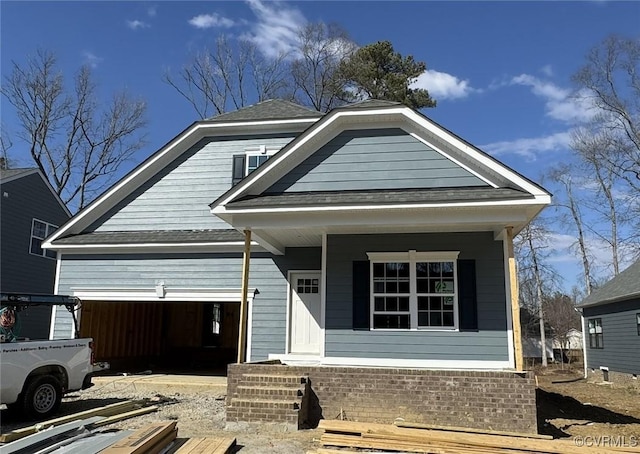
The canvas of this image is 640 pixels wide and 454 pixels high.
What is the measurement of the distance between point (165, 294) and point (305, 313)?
365cm

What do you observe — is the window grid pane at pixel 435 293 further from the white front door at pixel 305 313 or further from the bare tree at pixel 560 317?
the bare tree at pixel 560 317

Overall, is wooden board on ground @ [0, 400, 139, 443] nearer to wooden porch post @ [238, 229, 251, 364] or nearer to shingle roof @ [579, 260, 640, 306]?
wooden porch post @ [238, 229, 251, 364]

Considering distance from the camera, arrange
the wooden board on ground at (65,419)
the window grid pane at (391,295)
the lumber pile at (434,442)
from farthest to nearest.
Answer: the window grid pane at (391,295) < the wooden board on ground at (65,419) < the lumber pile at (434,442)

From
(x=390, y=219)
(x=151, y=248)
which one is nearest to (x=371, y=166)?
(x=390, y=219)

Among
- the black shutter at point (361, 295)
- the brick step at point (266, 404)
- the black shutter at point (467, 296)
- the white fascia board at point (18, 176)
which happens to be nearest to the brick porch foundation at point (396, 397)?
the brick step at point (266, 404)

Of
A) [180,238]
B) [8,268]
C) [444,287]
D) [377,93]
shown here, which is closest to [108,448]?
[444,287]

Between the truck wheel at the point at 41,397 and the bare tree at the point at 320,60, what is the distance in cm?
2481

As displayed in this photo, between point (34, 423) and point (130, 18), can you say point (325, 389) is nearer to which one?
point (34, 423)

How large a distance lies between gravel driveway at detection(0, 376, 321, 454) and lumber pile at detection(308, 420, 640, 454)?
66 centimetres

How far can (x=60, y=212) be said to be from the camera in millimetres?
20438

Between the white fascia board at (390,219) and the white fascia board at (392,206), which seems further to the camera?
the white fascia board at (390,219)

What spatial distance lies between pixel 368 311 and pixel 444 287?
1.51 metres

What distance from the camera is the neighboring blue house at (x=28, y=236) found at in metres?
17.6

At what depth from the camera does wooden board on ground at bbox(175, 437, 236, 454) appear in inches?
255
